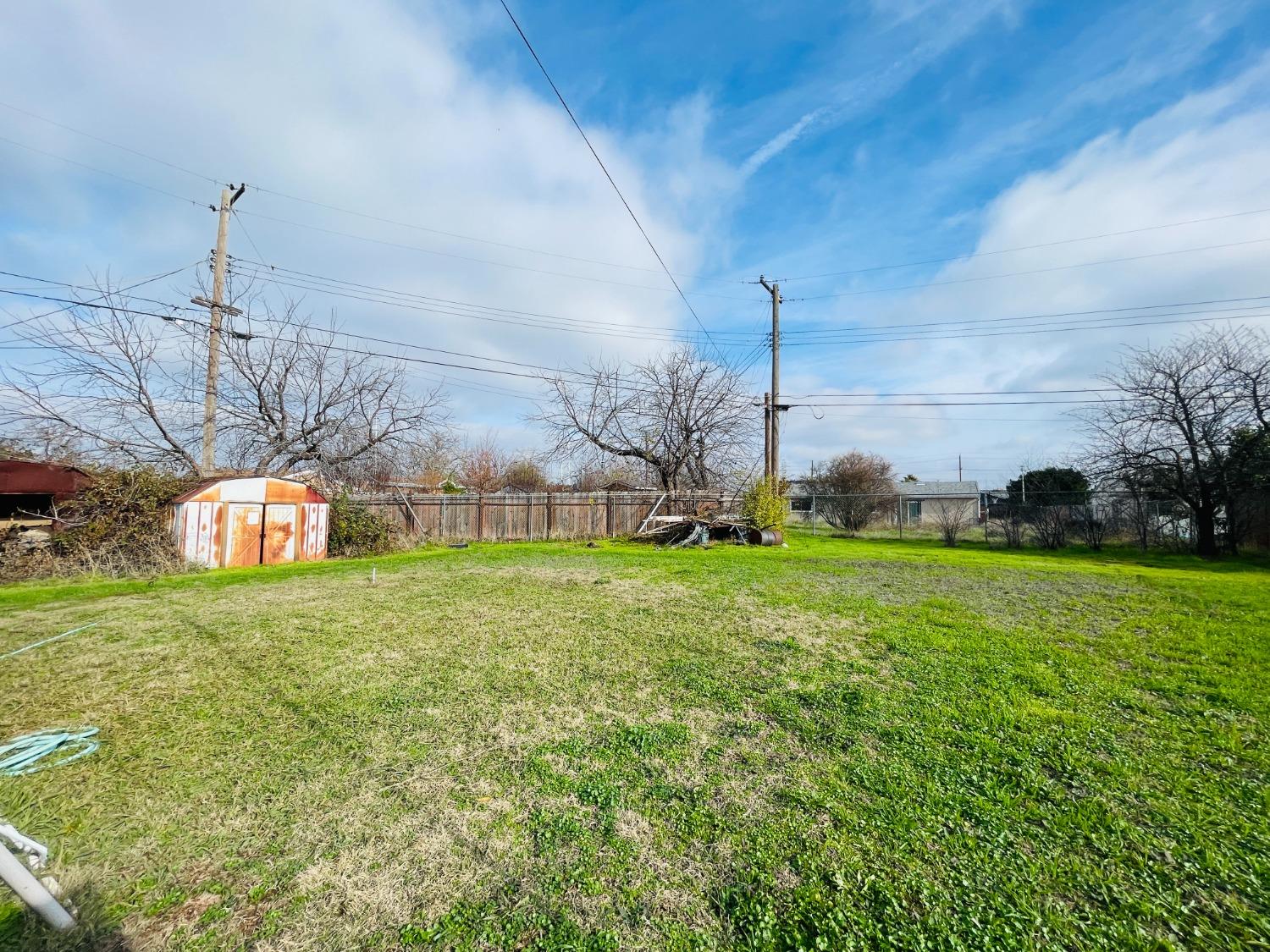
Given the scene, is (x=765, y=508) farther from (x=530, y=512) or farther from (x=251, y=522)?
(x=251, y=522)

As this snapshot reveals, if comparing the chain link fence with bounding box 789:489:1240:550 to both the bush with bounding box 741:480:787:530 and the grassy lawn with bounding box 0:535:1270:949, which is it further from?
the grassy lawn with bounding box 0:535:1270:949

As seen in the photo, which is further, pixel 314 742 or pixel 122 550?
pixel 122 550

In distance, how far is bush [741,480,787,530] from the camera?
49.0ft

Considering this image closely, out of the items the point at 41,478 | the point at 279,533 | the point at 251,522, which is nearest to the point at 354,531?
the point at 279,533

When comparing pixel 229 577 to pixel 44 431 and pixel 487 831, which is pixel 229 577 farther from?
pixel 487 831

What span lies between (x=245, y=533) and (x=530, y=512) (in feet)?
24.2

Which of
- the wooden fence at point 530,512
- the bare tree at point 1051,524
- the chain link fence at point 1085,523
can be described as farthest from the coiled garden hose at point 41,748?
the bare tree at point 1051,524

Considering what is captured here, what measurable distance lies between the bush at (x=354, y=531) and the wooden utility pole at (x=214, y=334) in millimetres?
2958

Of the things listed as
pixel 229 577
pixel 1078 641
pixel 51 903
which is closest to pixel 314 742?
pixel 51 903

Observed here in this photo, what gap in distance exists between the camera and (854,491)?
82.9 ft

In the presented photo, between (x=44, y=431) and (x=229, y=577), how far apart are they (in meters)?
6.97

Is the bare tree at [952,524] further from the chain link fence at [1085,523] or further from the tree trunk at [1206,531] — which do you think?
the tree trunk at [1206,531]

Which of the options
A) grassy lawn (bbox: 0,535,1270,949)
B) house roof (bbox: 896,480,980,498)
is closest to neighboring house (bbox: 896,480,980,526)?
house roof (bbox: 896,480,980,498)

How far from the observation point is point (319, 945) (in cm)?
164
